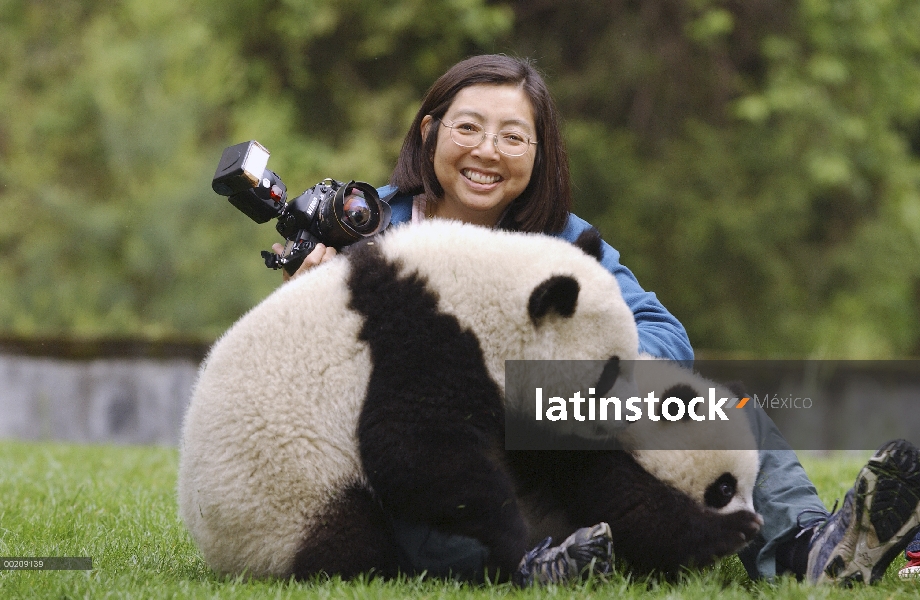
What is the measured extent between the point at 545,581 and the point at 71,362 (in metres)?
7.78

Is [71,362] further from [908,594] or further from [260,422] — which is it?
[908,594]

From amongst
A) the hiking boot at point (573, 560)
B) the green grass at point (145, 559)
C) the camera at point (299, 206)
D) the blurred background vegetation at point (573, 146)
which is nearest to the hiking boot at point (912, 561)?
the green grass at point (145, 559)

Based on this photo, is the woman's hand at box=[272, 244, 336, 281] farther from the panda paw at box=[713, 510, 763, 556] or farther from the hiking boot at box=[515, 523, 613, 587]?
the panda paw at box=[713, 510, 763, 556]

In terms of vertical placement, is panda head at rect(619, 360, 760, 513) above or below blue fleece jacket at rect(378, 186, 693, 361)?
below

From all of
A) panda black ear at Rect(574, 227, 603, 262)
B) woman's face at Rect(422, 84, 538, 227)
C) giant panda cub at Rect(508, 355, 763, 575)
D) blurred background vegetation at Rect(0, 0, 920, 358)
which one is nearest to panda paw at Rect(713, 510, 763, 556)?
giant panda cub at Rect(508, 355, 763, 575)

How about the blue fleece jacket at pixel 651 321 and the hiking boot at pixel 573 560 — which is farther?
the blue fleece jacket at pixel 651 321

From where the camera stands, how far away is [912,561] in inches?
133

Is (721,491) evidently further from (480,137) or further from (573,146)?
(573,146)

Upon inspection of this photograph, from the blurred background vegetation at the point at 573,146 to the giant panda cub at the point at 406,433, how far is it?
897 cm

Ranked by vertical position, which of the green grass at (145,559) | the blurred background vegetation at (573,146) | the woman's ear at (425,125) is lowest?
the green grass at (145,559)

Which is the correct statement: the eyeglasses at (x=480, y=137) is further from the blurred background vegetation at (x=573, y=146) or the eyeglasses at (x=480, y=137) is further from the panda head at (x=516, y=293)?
the blurred background vegetation at (x=573, y=146)

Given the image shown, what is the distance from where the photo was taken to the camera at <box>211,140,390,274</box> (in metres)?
3.42

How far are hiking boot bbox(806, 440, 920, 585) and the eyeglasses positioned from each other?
1.83 meters

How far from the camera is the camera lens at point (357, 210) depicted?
3471 millimetres
